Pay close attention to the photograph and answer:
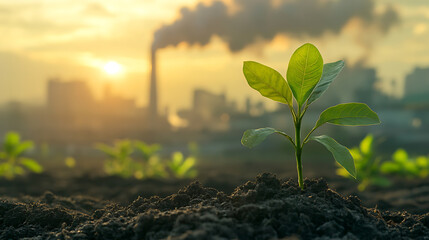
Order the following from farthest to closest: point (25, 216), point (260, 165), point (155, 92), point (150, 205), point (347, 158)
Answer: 1. point (155, 92)
2. point (260, 165)
3. point (25, 216)
4. point (150, 205)
5. point (347, 158)

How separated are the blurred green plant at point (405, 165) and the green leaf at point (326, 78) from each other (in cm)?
392

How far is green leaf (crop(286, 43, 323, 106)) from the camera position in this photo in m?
2.01

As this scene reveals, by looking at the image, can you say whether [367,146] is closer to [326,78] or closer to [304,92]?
[326,78]

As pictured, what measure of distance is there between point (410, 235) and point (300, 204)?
1.95 ft

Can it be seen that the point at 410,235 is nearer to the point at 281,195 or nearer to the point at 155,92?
the point at 281,195

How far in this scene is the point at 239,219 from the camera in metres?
1.72

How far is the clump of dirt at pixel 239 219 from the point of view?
1.62 meters

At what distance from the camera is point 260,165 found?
31.3 ft

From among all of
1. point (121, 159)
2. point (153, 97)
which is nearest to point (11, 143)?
point (121, 159)

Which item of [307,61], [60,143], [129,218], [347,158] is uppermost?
[307,61]

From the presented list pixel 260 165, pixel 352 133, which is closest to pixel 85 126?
pixel 352 133

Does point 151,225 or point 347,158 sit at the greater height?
point 347,158

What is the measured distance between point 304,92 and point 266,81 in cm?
22

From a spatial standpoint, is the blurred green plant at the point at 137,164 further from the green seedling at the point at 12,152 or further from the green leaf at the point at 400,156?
the green leaf at the point at 400,156
